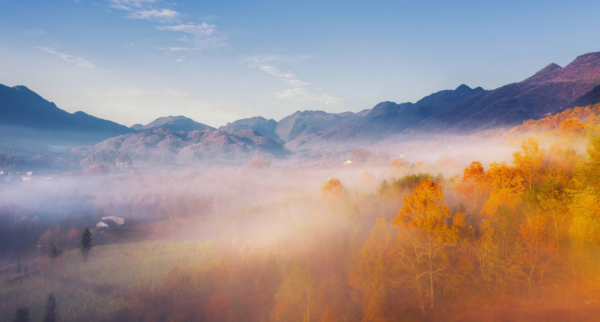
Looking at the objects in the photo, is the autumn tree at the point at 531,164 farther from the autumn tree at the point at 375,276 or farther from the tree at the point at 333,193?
the tree at the point at 333,193

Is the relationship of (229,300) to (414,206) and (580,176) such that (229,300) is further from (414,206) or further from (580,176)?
(580,176)

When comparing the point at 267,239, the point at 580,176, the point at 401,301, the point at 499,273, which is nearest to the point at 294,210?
the point at 267,239

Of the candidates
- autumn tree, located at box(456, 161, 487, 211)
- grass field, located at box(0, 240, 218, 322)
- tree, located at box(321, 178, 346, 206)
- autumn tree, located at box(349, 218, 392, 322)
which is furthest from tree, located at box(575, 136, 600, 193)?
grass field, located at box(0, 240, 218, 322)

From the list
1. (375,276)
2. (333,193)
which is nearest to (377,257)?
(375,276)

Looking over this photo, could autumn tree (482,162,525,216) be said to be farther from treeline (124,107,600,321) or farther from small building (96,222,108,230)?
small building (96,222,108,230)

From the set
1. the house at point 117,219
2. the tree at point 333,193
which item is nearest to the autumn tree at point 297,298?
the tree at point 333,193

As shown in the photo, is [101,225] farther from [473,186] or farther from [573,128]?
[573,128]
